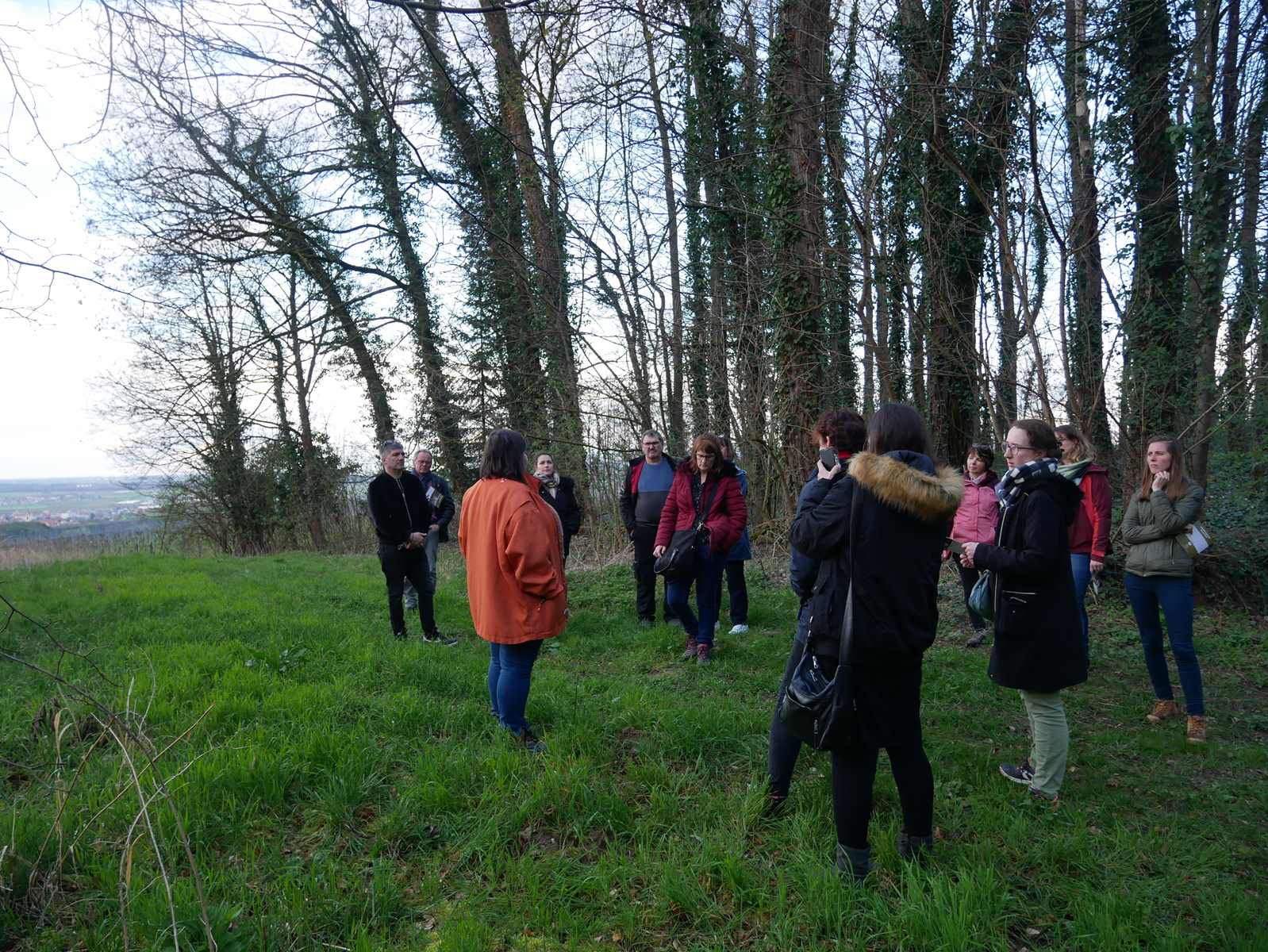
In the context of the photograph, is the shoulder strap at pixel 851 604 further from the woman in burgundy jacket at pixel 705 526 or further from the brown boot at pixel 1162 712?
the brown boot at pixel 1162 712

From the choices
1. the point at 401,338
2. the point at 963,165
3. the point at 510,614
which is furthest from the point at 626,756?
the point at 401,338

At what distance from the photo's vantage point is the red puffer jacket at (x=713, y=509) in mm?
5816

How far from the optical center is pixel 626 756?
158 inches

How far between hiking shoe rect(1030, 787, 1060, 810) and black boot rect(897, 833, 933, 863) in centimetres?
91

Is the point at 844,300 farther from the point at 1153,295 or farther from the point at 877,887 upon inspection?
the point at 877,887

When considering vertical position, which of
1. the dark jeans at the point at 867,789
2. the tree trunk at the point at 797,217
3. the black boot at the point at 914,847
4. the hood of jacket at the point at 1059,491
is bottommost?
the black boot at the point at 914,847

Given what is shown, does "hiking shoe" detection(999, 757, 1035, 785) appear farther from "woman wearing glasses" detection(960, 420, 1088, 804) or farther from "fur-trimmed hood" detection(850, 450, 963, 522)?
"fur-trimmed hood" detection(850, 450, 963, 522)

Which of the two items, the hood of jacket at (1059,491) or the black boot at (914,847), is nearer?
the black boot at (914,847)

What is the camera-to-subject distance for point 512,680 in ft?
13.2

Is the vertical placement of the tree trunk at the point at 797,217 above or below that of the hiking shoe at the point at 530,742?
above

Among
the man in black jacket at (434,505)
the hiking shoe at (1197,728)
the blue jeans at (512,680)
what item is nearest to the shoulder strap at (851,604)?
the blue jeans at (512,680)

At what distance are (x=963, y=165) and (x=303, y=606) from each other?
9.48m

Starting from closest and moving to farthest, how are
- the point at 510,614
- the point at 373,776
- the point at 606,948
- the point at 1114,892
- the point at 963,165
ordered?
the point at 606,948, the point at 1114,892, the point at 373,776, the point at 510,614, the point at 963,165

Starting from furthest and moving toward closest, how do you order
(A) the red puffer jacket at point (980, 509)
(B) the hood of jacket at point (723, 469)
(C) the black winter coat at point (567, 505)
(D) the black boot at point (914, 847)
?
(C) the black winter coat at point (567, 505) → (A) the red puffer jacket at point (980, 509) → (B) the hood of jacket at point (723, 469) → (D) the black boot at point (914, 847)
